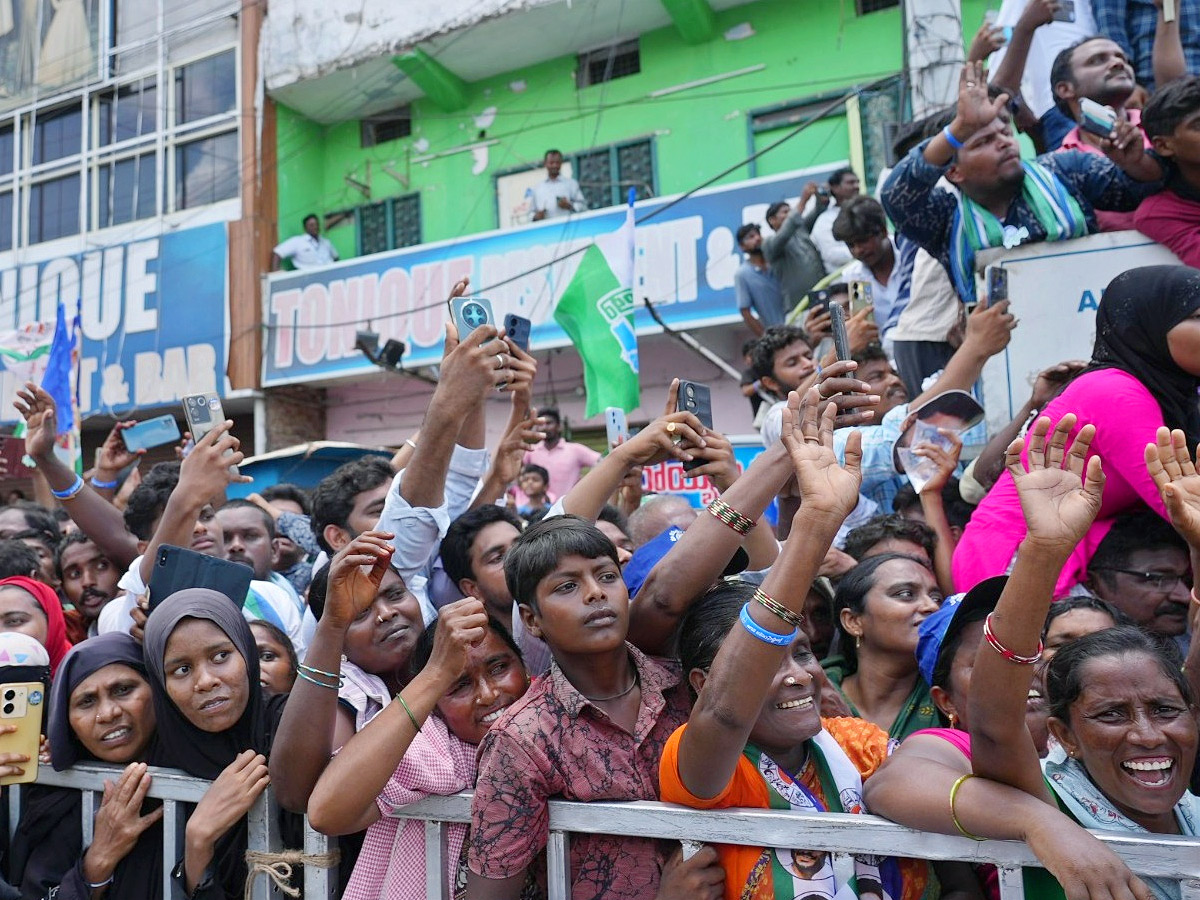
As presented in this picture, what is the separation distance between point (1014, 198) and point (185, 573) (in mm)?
2868

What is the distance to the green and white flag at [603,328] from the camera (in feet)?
16.1

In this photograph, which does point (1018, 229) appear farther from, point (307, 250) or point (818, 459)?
point (307, 250)

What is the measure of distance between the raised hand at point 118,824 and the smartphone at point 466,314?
1.33 m

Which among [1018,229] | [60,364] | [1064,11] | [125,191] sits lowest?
[1018,229]

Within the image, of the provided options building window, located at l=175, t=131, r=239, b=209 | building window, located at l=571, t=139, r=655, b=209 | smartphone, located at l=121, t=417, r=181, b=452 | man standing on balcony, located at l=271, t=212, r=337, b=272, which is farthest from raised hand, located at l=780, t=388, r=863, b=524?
building window, located at l=175, t=131, r=239, b=209

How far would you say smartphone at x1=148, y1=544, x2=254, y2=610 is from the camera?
2664 mm

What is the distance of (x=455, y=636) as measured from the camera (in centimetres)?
202

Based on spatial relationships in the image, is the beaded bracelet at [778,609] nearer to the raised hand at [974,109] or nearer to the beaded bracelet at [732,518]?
the beaded bracelet at [732,518]

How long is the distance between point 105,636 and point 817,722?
5.93ft

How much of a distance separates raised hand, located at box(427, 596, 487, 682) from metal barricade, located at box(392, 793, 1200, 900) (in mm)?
257

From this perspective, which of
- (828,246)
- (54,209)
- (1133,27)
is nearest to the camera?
(1133,27)

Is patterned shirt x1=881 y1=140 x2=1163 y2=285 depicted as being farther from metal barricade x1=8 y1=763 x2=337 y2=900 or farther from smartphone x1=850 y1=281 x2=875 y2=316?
metal barricade x1=8 y1=763 x2=337 y2=900

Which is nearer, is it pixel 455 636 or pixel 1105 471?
pixel 455 636

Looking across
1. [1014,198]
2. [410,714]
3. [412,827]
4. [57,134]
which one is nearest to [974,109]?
[1014,198]
